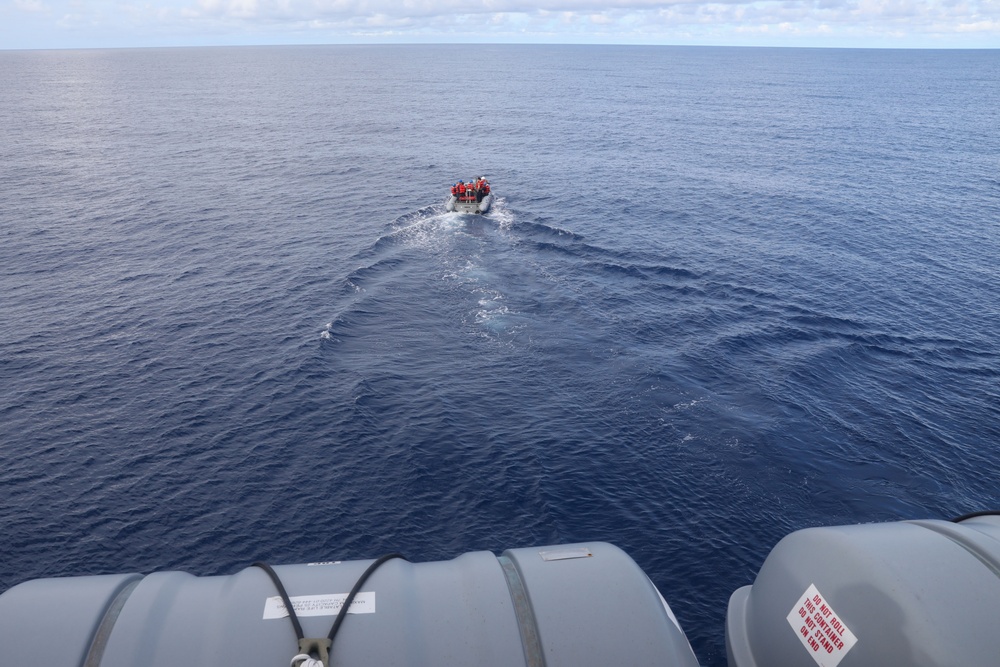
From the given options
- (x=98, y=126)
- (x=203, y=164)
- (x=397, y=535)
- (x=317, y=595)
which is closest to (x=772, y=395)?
(x=397, y=535)

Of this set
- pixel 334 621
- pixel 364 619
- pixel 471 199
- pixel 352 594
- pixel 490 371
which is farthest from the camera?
pixel 471 199

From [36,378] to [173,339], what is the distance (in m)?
10.6

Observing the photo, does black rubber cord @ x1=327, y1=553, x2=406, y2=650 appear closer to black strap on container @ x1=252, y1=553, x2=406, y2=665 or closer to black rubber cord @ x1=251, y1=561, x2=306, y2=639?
black strap on container @ x1=252, y1=553, x2=406, y2=665

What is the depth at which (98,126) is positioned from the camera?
562ft

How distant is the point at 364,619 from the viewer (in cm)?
1383

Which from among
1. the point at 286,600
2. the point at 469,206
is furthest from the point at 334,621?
the point at 469,206

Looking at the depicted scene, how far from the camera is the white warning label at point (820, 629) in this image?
49.7 feet

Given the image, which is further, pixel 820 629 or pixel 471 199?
pixel 471 199

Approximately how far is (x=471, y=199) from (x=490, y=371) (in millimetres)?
46938

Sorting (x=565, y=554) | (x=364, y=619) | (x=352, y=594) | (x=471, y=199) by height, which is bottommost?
(x=471, y=199)

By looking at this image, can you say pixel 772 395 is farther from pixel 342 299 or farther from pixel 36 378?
pixel 36 378

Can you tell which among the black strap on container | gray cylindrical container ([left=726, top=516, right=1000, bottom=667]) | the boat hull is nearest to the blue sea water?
the boat hull

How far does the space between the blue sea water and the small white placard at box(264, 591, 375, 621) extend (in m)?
23.8

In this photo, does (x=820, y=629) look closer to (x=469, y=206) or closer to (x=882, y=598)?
(x=882, y=598)
